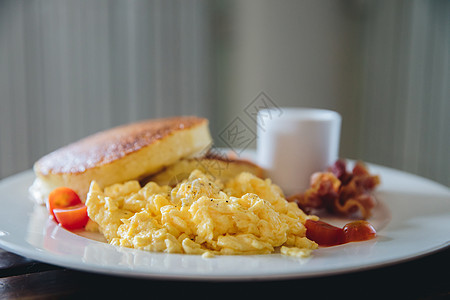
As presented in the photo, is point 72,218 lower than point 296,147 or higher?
lower

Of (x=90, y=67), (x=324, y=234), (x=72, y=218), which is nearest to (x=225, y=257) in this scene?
(x=324, y=234)

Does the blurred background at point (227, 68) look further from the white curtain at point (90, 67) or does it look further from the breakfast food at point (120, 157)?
the breakfast food at point (120, 157)

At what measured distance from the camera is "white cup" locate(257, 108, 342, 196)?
7.22 feet

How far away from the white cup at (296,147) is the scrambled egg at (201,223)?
66 cm

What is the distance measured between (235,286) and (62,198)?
0.83 m

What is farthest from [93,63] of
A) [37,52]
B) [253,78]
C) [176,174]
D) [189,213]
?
[189,213]

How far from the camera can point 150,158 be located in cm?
192

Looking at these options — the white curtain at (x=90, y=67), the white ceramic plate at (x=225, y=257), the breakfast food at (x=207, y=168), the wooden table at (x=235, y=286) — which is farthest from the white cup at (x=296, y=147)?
the white curtain at (x=90, y=67)

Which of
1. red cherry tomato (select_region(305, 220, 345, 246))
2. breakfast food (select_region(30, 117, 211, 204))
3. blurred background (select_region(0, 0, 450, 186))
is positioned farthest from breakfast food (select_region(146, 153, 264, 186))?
blurred background (select_region(0, 0, 450, 186))

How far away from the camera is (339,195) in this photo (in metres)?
1.92

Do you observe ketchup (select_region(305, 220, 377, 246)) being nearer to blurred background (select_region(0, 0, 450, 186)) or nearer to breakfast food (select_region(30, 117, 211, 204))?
breakfast food (select_region(30, 117, 211, 204))

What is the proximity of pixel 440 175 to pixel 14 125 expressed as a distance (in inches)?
156

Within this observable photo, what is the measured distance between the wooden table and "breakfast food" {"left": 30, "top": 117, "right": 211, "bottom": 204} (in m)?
0.54

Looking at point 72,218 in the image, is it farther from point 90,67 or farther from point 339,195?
point 90,67
